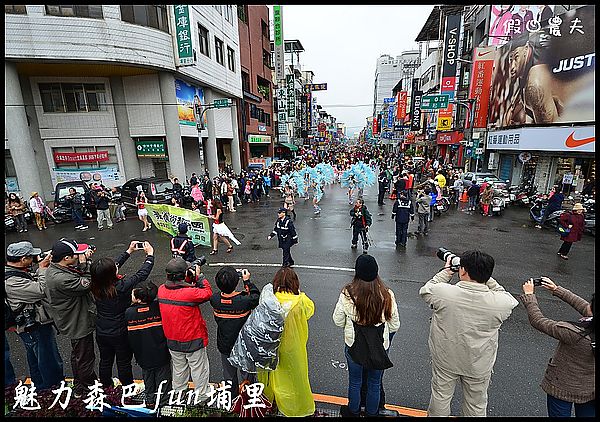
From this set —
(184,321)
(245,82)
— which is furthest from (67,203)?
(245,82)

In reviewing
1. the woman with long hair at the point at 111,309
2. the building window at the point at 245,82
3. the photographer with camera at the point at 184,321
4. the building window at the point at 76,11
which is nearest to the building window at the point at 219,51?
the building window at the point at 245,82

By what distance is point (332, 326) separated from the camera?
5672 millimetres

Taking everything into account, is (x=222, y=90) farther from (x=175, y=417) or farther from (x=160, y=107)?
(x=175, y=417)

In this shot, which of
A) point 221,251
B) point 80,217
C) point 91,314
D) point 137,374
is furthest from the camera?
point 80,217

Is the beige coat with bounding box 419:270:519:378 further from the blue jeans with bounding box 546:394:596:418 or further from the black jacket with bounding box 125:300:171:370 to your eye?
the black jacket with bounding box 125:300:171:370

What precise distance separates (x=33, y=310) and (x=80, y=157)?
19.0m

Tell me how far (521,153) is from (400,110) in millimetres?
38450

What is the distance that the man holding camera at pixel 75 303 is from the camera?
3568 mm

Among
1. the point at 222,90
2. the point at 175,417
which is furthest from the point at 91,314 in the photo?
the point at 222,90

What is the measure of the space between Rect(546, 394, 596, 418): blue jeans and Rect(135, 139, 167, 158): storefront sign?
21163 mm

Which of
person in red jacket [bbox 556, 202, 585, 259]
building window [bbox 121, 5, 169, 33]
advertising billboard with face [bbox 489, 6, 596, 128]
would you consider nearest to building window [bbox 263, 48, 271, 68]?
building window [bbox 121, 5, 169, 33]

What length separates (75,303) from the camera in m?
3.75

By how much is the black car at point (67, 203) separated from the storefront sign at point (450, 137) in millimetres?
30019

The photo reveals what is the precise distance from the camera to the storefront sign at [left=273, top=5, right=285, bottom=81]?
3744 cm
